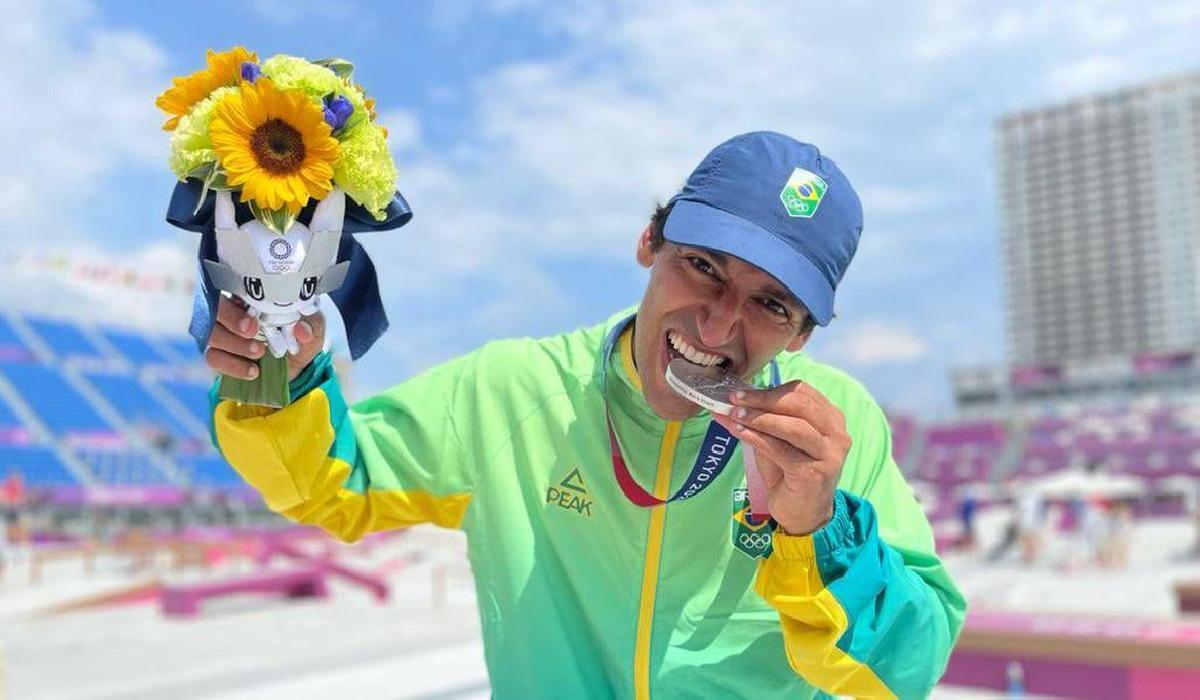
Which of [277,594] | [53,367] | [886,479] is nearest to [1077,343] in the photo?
[53,367]

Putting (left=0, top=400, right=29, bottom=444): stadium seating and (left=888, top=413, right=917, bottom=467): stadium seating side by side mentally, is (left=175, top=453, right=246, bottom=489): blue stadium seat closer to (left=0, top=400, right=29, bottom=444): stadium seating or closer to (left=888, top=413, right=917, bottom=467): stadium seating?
(left=0, top=400, right=29, bottom=444): stadium seating

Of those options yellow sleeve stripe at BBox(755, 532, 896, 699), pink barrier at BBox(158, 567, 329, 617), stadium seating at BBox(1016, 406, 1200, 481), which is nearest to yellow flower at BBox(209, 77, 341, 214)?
yellow sleeve stripe at BBox(755, 532, 896, 699)

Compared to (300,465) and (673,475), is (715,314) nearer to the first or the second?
(673,475)

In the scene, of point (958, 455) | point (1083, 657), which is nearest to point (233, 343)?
point (1083, 657)

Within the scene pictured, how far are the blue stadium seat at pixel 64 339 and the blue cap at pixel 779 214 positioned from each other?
130ft

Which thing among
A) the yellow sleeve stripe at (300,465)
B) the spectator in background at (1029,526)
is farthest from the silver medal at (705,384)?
the spectator in background at (1029,526)

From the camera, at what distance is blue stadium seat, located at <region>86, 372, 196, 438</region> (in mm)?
34781

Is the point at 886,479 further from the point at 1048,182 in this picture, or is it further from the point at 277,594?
the point at 1048,182

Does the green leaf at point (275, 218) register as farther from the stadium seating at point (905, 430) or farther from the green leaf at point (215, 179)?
the stadium seating at point (905, 430)

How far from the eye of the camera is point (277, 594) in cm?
1386

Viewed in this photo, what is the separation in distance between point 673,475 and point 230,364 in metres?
0.74

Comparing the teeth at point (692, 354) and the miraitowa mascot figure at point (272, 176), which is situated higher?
the miraitowa mascot figure at point (272, 176)

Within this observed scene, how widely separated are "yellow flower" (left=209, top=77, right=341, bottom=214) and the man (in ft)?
0.69

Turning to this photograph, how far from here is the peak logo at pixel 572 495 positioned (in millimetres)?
1772
